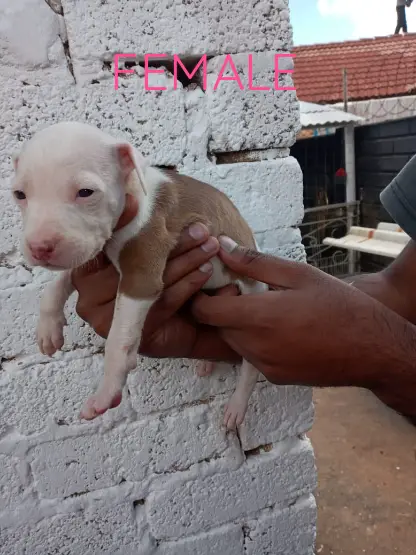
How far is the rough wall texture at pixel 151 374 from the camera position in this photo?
998mm

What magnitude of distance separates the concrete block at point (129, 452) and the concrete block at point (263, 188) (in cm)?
50

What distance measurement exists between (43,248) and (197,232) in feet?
1.07

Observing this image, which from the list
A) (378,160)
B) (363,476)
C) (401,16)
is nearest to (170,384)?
(363,476)

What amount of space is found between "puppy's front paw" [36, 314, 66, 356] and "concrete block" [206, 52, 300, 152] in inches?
20.2

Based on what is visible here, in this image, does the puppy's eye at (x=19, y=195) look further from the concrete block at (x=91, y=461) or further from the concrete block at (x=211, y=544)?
the concrete block at (x=211, y=544)

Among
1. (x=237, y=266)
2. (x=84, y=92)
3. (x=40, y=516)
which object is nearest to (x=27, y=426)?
(x=40, y=516)

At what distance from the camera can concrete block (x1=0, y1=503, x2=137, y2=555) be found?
3.92 ft

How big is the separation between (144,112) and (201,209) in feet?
0.89

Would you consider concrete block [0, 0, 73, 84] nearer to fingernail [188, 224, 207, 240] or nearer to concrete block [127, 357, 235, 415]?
fingernail [188, 224, 207, 240]

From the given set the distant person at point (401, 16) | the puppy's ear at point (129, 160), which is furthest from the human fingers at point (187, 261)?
the distant person at point (401, 16)

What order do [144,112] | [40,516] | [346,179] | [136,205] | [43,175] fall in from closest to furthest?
[43,175], [136,205], [144,112], [40,516], [346,179]

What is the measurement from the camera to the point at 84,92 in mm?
1015

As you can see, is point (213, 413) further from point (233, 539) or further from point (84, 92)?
point (84, 92)

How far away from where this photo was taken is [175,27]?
3.41 ft
